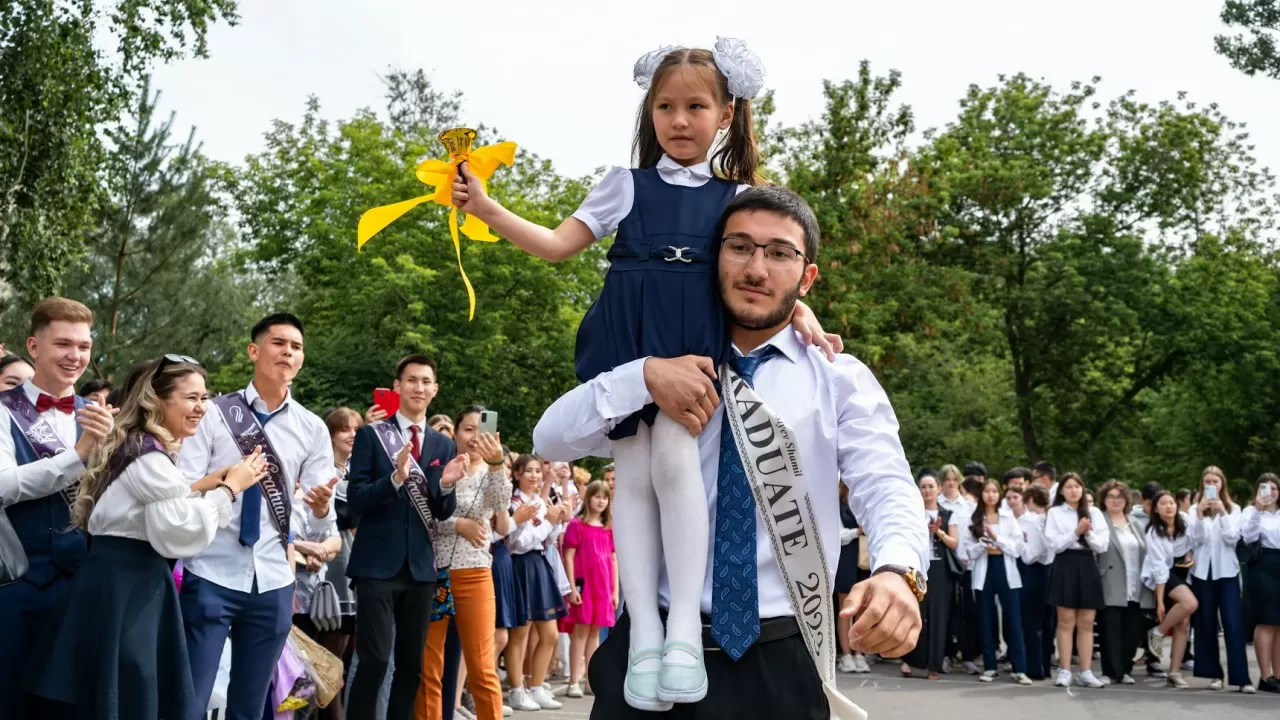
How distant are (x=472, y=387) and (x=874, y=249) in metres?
10.5

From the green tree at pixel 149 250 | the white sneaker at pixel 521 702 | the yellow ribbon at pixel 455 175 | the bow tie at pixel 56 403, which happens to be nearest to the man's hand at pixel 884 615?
the yellow ribbon at pixel 455 175

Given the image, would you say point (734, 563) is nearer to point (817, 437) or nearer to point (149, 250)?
point (817, 437)

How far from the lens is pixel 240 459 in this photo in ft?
21.3

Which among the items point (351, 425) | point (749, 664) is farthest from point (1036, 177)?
point (749, 664)

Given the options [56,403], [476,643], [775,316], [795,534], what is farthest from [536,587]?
[795,534]

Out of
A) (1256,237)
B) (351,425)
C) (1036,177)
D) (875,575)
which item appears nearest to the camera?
(875,575)

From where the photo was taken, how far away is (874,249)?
2708 cm

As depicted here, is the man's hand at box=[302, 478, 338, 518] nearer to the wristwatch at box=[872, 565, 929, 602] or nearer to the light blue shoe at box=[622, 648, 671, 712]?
the light blue shoe at box=[622, 648, 671, 712]

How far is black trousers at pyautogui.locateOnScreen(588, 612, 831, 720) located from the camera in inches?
109

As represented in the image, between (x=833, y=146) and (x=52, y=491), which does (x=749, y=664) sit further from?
(x=833, y=146)

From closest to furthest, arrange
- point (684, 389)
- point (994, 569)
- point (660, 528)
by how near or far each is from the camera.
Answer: point (684, 389) → point (660, 528) → point (994, 569)

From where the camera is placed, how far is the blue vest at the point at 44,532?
597 cm

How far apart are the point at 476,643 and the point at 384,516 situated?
1.08m

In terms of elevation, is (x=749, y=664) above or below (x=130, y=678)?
above
